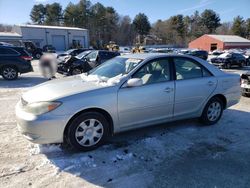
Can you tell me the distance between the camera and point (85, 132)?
3900 millimetres

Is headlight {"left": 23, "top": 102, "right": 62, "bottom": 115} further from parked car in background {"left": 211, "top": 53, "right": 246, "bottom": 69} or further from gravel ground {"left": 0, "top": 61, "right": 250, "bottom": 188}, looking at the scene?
parked car in background {"left": 211, "top": 53, "right": 246, "bottom": 69}

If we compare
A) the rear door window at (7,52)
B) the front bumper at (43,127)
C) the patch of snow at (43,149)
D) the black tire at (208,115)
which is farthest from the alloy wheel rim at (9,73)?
the black tire at (208,115)

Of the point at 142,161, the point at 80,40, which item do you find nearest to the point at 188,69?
the point at 142,161

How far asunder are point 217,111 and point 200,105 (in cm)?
58

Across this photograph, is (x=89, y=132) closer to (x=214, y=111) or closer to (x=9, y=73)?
(x=214, y=111)

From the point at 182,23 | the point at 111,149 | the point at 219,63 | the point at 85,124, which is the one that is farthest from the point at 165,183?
the point at 182,23

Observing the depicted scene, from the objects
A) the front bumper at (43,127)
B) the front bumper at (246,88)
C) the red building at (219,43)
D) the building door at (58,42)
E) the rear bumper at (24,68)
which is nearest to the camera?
the front bumper at (43,127)

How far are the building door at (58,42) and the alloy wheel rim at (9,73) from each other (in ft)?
122

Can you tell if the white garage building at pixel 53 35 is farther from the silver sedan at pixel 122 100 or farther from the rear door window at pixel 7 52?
the silver sedan at pixel 122 100

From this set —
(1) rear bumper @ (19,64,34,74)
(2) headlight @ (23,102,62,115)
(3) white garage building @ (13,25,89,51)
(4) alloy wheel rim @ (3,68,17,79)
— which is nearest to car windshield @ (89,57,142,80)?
(2) headlight @ (23,102,62,115)

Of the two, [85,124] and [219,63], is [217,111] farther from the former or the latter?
[219,63]

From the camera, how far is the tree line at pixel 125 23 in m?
67.6

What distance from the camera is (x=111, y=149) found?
160 inches

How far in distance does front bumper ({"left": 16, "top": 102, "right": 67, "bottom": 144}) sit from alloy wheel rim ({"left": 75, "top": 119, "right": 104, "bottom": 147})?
11.5 inches
